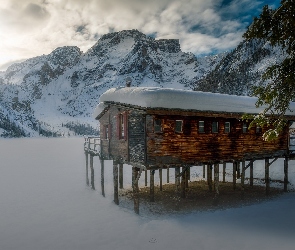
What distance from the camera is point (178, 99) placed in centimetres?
1750

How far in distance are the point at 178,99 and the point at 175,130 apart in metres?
1.93

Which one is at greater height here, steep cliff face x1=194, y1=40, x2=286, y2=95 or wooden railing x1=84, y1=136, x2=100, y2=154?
steep cliff face x1=194, y1=40, x2=286, y2=95

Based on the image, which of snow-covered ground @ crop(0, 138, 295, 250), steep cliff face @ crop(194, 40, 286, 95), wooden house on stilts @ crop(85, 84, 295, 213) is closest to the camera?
snow-covered ground @ crop(0, 138, 295, 250)

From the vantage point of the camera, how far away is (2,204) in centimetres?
2161

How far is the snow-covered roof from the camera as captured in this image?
16.8m

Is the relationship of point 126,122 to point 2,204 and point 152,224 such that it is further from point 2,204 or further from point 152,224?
point 2,204

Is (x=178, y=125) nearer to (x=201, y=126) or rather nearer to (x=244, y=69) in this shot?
(x=201, y=126)

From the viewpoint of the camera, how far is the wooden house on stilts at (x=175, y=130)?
56.2 ft

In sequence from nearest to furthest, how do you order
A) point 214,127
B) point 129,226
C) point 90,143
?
point 129,226
point 214,127
point 90,143

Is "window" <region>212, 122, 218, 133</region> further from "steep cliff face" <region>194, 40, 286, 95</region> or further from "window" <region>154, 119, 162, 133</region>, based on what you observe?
"steep cliff face" <region>194, 40, 286, 95</region>

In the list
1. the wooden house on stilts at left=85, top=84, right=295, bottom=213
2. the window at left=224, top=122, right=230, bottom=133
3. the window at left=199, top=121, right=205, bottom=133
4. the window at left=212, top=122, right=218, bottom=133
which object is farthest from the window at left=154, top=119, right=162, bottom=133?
the window at left=224, top=122, right=230, bottom=133

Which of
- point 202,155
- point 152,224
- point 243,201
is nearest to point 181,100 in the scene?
point 202,155

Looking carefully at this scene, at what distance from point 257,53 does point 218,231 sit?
85411 mm

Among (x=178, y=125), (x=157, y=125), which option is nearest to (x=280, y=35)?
(x=157, y=125)
